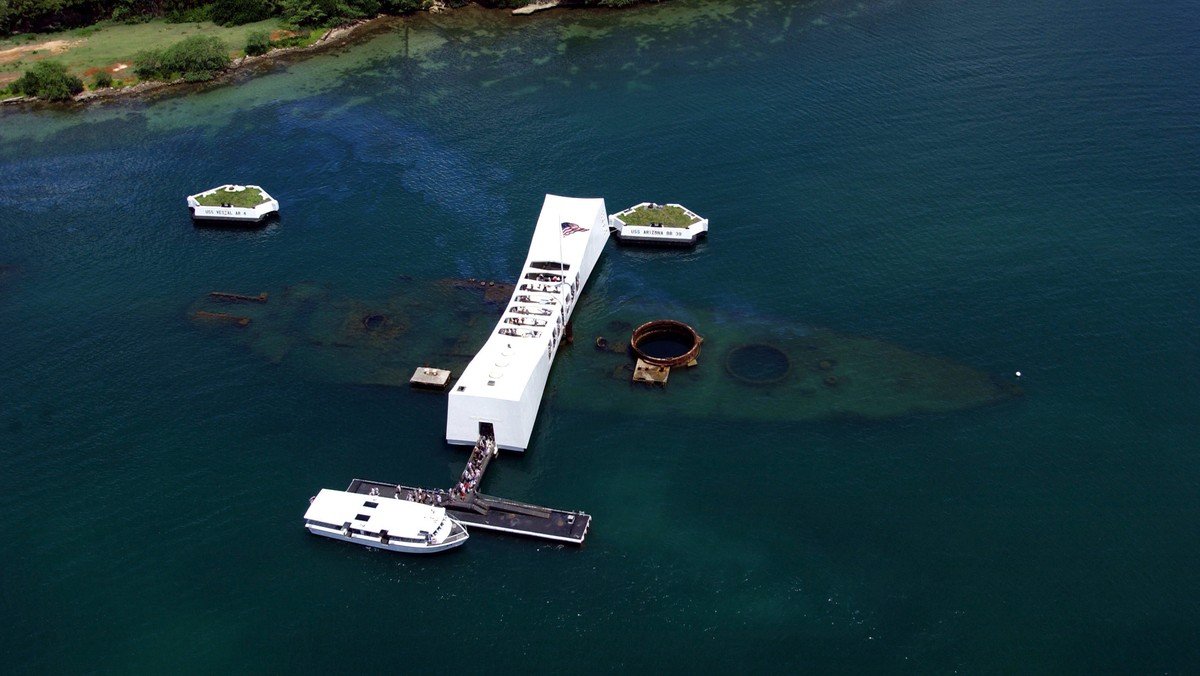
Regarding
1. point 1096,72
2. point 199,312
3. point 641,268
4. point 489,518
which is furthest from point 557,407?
point 1096,72

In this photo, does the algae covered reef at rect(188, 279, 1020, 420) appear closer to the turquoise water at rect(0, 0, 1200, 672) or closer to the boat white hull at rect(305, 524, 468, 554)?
the turquoise water at rect(0, 0, 1200, 672)

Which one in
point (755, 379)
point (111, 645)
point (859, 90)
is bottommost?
point (111, 645)

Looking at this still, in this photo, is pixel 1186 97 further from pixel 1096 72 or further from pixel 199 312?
pixel 199 312

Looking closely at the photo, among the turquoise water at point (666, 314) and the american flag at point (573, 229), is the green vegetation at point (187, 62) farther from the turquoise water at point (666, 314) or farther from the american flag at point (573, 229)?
the american flag at point (573, 229)

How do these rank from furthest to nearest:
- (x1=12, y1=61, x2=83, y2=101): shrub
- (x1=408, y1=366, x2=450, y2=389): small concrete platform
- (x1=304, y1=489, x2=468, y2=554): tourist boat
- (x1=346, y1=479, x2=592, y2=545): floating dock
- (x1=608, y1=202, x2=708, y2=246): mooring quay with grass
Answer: (x1=12, y1=61, x2=83, y2=101): shrub → (x1=608, y1=202, x2=708, y2=246): mooring quay with grass → (x1=408, y1=366, x2=450, y2=389): small concrete platform → (x1=346, y1=479, x2=592, y2=545): floating dock → (x1=304, y1=489, x2=468, y2=554): tourist boat

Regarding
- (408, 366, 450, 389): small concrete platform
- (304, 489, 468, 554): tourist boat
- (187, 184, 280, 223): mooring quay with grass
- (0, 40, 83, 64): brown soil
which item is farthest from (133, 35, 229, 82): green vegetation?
(304, 489, 468, 554): tourist boat

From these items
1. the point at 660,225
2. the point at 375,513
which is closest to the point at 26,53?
the point at 660,225

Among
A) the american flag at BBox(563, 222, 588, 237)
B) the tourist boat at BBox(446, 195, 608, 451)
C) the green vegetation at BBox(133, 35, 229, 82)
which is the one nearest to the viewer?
the tourist boat at BBox(446, 195, 608, 451)
